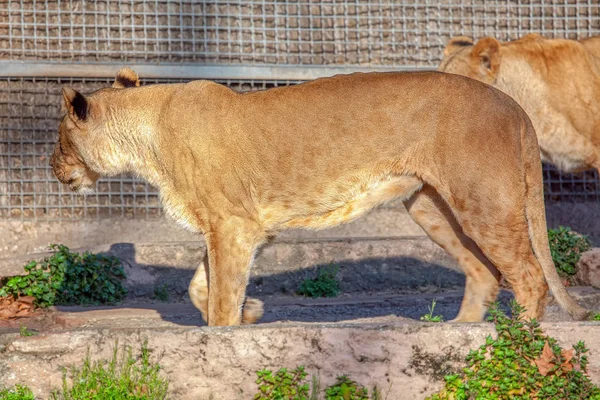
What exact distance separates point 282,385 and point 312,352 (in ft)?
0.69

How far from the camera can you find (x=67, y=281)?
24.9 feet

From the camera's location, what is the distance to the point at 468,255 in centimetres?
618

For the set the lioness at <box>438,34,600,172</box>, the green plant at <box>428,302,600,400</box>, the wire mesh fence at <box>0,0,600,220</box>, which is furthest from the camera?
the wire mesh fence at <box>0,0,600,220</box>

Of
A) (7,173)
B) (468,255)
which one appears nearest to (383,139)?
(468,255)

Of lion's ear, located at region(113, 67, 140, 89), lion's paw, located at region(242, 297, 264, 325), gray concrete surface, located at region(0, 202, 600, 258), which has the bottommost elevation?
gray concrete surface, located at region(0, 202, 600, 258)

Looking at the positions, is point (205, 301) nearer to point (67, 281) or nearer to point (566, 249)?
point (67, 281)

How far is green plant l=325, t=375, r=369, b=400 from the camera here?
182 inches

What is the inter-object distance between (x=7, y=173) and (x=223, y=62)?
2246 millimetres

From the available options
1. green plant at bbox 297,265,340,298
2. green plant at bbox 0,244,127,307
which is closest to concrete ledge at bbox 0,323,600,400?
green plant at bbox 0,244,127,307

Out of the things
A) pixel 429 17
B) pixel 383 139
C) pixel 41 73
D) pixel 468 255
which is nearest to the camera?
pixel 383 139

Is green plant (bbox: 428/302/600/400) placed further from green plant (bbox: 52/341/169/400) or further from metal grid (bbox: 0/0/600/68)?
metal grid (bbox: 0/0/600/68)

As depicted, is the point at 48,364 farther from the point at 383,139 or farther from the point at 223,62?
the point at 223,62

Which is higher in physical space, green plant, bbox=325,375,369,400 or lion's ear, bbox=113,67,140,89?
lion's ear, bbox=113,67,140,89

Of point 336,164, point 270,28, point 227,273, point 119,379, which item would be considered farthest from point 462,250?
point 270,28
